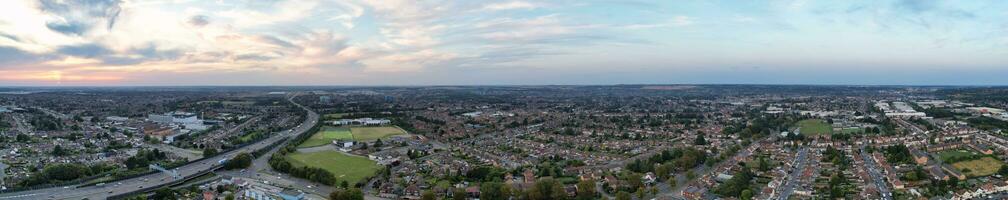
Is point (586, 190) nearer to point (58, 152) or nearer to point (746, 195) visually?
point (746, 195)

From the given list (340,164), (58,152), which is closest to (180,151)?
(58,152)

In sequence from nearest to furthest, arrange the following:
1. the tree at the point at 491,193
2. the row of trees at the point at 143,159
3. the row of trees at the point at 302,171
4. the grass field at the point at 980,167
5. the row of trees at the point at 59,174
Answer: the tree at the point at 491,193
the row of trees at the point at 59,174
the row of trees at the point at 302,171
the grass field at the point at 980,167
the row of trees at the point at 143,159

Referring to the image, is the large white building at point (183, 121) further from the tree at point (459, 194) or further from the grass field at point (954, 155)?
the grass field at point (954, 155)

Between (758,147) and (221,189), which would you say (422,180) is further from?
(758,147)

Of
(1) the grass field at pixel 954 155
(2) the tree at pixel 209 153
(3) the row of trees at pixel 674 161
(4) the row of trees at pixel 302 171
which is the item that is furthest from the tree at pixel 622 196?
(2) the tree at pixel 209 153

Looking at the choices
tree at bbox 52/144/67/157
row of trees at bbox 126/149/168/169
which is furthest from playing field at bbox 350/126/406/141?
tree at bbox 52/144/67/157

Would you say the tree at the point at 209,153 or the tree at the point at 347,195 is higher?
the tree at the point at 347,195

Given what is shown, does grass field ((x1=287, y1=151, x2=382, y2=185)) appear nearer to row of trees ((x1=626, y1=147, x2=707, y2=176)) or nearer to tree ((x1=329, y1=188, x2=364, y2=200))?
tree ((x1=329, y1=188, x2=364, y2=200))
